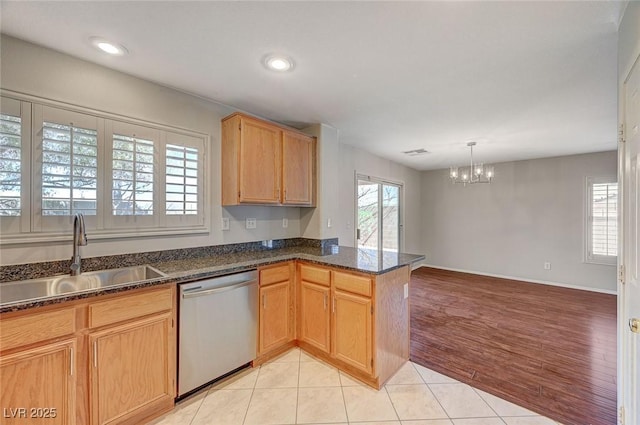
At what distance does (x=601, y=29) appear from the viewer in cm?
149

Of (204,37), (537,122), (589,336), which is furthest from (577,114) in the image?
(204,37)

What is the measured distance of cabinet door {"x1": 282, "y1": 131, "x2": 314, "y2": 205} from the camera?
2775 mm

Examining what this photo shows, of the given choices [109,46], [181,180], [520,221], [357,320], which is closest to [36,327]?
[181,180]

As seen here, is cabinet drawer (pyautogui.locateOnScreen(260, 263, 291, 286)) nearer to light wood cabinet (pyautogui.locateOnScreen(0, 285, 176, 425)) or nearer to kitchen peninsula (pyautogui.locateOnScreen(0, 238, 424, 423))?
kitchen peninsula (pyautogui.locateOnScreen(0, 238, 424, 423))

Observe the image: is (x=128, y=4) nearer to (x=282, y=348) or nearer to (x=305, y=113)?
(x=305, y=113)

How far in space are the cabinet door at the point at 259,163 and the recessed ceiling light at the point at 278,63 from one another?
672mm

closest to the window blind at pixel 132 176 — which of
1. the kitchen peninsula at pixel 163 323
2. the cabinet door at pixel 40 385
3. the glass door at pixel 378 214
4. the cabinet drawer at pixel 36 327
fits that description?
the kitchen peninsula at pixel 163 323

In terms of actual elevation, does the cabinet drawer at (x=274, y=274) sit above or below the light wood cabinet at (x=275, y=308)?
above

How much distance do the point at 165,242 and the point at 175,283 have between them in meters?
0.59

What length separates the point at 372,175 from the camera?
456 centimetres

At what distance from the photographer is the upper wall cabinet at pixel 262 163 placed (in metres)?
2.45

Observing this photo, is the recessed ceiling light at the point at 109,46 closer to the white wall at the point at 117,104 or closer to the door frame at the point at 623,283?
the white wall at the point at 117,104

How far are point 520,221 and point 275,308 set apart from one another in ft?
16.5

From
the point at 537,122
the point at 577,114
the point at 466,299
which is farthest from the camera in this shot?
the point at 466,299
